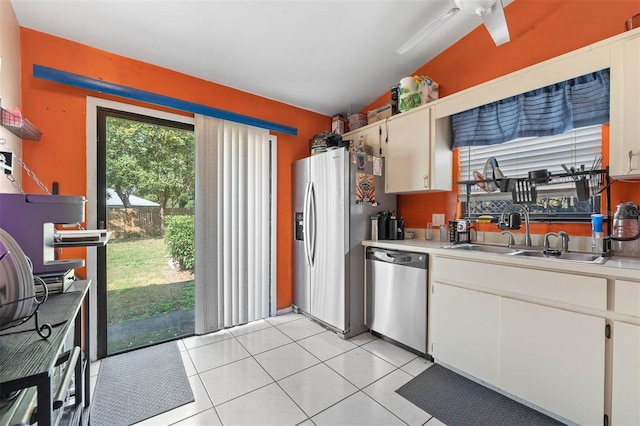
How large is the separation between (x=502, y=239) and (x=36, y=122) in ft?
12.6

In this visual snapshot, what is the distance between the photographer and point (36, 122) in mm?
1941

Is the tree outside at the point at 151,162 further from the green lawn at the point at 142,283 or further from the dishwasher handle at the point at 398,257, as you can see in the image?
the dishwasher handle at the point at 398,257

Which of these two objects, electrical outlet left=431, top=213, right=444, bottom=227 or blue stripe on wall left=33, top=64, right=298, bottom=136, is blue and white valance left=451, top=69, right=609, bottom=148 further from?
blue stripe on wall left=33, top=64, right=298, bottom=136

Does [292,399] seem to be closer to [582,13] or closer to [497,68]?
[497,68]

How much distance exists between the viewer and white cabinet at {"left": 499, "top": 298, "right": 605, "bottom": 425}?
4.45 feet

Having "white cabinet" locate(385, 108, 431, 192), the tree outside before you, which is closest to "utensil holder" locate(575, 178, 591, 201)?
"white cabinet" locate(385, 108, 431, 192)

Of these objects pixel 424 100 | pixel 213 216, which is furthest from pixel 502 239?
pixel 213 216

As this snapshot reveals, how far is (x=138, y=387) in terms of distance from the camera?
1.83m

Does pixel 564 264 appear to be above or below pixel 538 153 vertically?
below

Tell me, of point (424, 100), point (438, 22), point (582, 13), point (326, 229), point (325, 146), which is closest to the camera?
point (438, 22)

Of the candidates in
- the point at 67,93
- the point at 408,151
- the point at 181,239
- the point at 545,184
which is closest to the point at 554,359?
the point at 545,184

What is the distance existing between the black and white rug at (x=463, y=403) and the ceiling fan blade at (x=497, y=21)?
252cm

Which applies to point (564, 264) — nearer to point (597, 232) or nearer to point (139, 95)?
point (597, 232)

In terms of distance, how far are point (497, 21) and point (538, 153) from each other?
3.51ft
